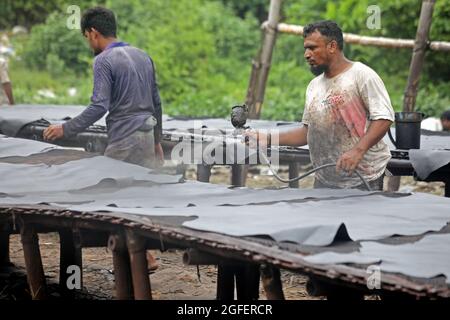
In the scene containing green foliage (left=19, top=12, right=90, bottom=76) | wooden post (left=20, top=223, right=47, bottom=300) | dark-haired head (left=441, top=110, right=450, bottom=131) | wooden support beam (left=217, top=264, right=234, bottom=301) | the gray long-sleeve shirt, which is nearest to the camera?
wooden support beam (left=217, top=264, right=234, bottom=301)

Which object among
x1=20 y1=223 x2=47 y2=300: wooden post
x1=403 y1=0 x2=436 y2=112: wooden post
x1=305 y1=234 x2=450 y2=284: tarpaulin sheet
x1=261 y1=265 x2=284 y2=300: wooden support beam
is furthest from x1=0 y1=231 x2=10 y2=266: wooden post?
x1=403 y1=0 x2=436 y2=112: wooden post

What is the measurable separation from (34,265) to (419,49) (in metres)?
5.52

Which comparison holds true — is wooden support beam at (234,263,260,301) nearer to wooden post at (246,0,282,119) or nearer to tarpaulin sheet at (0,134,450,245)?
tarpaulin sheet at (0,134,450,245)

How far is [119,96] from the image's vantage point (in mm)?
6645

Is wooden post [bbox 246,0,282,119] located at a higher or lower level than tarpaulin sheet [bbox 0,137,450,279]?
higher

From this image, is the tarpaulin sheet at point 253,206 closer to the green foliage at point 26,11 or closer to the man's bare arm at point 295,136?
the man's bare arm at point 295,136

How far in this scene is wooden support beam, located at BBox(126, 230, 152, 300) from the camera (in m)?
4.39

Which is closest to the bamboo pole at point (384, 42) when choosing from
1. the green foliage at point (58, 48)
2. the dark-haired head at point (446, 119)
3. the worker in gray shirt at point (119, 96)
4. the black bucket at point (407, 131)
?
the dark-haired head at point (446, 119)

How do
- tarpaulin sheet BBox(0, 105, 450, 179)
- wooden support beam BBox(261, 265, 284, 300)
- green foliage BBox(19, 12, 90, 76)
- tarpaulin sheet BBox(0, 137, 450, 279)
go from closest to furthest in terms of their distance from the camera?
tarpaulin sheet BBox(0, 137, 450, 279) → wooden support beam BBox(261, 265, 284, 300) → tarpaulin sheet BBox(0, 105, 450, 179) → green foliage BBox(19, 12, 90, 76)

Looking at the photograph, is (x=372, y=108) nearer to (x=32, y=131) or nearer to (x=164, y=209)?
(x=164, y=209)

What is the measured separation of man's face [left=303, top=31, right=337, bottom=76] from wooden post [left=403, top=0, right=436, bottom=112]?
161 inches

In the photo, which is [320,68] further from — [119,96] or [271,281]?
[271,281]
